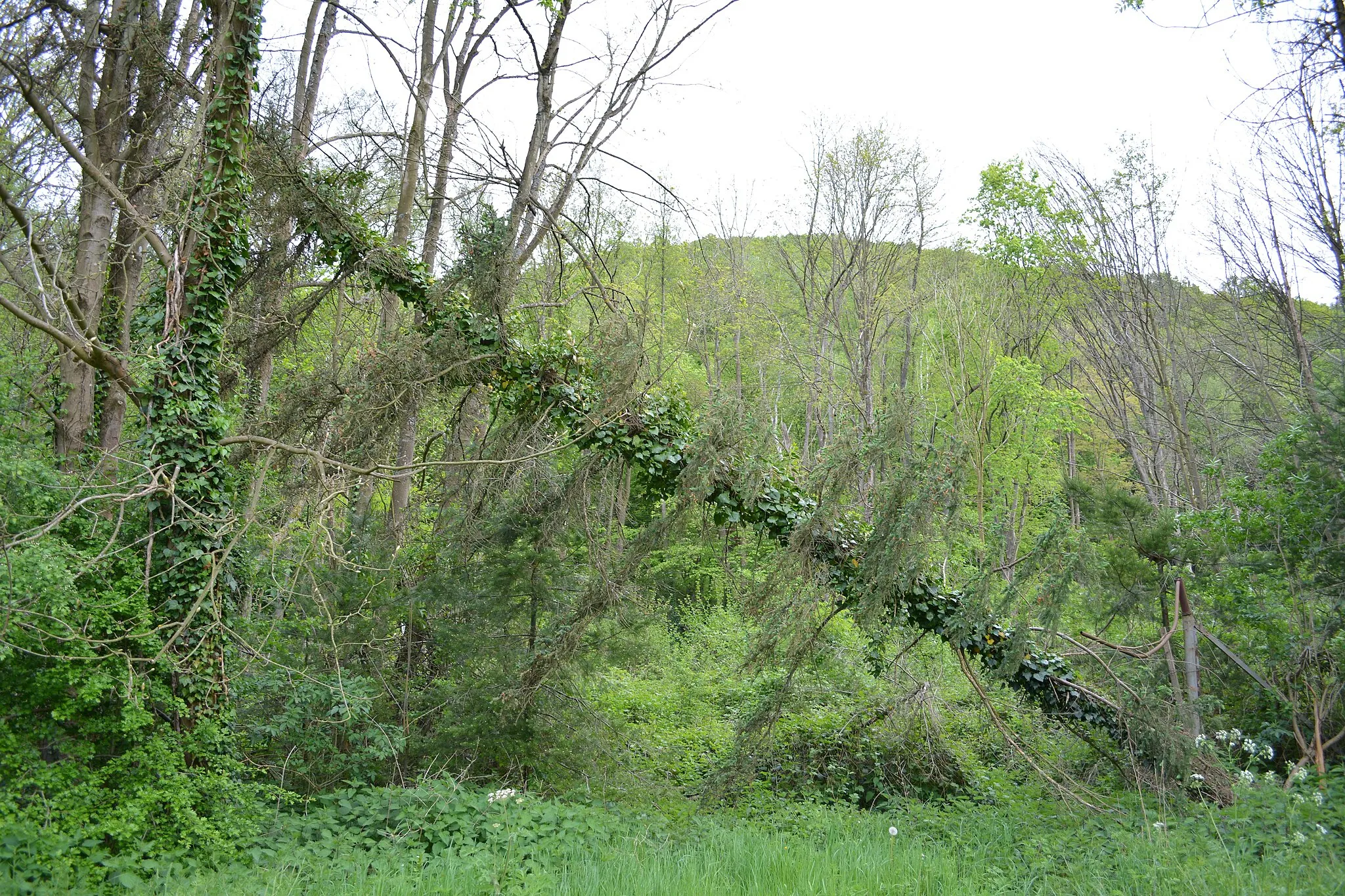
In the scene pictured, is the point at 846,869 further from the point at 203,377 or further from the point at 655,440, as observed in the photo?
the point at 203,377

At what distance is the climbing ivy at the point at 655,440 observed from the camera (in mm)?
7395

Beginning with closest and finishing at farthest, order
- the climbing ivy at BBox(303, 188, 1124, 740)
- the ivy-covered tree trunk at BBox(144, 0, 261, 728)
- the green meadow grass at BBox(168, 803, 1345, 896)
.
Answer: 1. the green meadow grass at BBox(168, 803, 1345, 896)
2. the ivy-covered tree trunk at BBox(144, 0, 261, 728)
3. the climbing ivy at BBox(303, 188, 1124, 740)

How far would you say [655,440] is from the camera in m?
7.75

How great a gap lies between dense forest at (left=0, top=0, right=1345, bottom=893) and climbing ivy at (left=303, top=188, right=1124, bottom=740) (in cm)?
4

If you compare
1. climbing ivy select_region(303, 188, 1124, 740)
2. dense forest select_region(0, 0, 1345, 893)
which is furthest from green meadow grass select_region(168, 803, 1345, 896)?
climbing ivy select_region(303, 188, 1124, 740)

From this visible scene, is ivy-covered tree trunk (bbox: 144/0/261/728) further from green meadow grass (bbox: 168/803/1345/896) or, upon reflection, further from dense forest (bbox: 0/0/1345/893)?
green meadow grass (bbox: 168/803/1345/896)

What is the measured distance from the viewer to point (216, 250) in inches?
257

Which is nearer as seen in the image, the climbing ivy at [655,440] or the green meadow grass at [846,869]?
the green meadow grass at [846,869]

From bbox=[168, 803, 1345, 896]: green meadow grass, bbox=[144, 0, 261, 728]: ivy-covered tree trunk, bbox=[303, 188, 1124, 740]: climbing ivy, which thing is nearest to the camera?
bbox=[168, 803, 1345, 896]: green meadow grass

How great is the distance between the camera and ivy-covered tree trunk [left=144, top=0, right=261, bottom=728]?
19.7 feet

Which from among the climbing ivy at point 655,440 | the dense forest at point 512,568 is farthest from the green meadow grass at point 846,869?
the climbing ivy at point 655,440

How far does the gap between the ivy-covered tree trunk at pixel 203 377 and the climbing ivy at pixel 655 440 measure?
981 millimetres

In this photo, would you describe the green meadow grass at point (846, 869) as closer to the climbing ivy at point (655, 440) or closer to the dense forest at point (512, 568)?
the dense forest at point (512, 568)

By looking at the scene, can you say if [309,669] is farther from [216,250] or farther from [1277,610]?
[1277,610]
